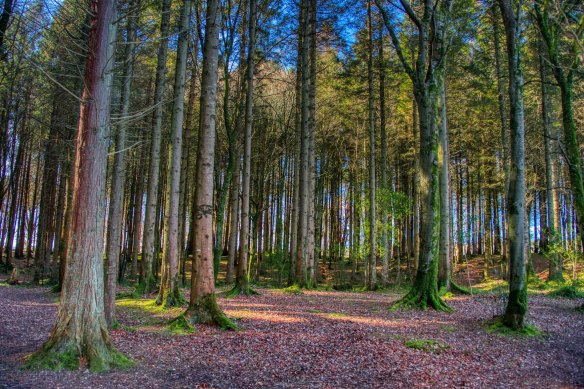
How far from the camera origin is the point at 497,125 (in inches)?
963

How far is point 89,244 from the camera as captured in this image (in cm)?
502

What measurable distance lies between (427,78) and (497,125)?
1568 cm

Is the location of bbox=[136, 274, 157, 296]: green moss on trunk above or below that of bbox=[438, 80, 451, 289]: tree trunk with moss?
below

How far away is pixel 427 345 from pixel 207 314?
4090mm

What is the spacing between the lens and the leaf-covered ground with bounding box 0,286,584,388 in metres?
4.93

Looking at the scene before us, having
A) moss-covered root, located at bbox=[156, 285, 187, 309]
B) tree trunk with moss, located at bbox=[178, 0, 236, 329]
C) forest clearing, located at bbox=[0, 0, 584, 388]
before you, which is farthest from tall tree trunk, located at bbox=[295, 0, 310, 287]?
tree trunk with moss, located at bbox=[178, 0, 236, 329]

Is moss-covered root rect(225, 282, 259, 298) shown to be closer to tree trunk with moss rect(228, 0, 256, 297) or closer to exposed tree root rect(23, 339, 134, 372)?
tree trunk with moss rect(228, 0, 256, 297)

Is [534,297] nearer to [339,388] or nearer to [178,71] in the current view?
[339,388]

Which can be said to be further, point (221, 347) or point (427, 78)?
point (427, 78)

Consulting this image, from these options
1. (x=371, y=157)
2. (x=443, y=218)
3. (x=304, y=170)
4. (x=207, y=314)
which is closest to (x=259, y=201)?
(x=304, y=170)

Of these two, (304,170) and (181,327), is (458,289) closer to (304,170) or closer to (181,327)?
(304,170)

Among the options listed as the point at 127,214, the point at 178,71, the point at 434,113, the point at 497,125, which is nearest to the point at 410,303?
the point at 434,113

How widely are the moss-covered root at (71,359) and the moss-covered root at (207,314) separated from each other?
2570mm

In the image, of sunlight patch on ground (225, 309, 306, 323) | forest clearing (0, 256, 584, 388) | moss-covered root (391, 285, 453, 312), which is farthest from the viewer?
moss-covered root (391, 285, 453, 312)
